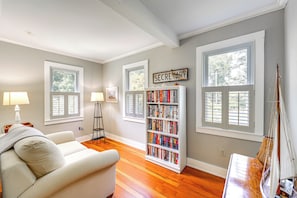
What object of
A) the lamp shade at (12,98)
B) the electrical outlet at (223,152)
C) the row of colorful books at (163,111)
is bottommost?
the electrical outlet at (223,152)

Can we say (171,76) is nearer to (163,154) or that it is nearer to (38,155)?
(163,154)

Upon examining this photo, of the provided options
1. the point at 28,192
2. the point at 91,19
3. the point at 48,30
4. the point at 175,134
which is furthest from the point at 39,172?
the point at 48,30

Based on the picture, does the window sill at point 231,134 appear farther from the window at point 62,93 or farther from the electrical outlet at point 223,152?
the window at point 62,93

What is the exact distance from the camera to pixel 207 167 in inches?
87.3

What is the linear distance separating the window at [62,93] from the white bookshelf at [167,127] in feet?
7.30

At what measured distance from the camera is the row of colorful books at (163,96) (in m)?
2.33

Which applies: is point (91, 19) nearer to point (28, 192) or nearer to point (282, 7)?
point (28, 192)

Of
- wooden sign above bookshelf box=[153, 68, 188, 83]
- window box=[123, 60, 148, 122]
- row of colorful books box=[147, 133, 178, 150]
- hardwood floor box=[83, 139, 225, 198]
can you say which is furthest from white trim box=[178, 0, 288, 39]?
hardwood floor box=[83, 139, 225, 198]

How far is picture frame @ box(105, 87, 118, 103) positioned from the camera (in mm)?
3804

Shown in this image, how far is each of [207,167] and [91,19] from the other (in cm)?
303

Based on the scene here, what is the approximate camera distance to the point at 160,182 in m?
1.98

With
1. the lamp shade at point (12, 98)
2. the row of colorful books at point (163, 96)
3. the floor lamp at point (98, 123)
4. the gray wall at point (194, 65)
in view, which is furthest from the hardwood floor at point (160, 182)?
the lamp shade at point (12, 98)

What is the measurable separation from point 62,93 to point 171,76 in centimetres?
284

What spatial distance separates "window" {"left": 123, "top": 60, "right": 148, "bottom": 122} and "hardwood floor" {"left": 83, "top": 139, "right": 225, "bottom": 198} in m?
1.16
